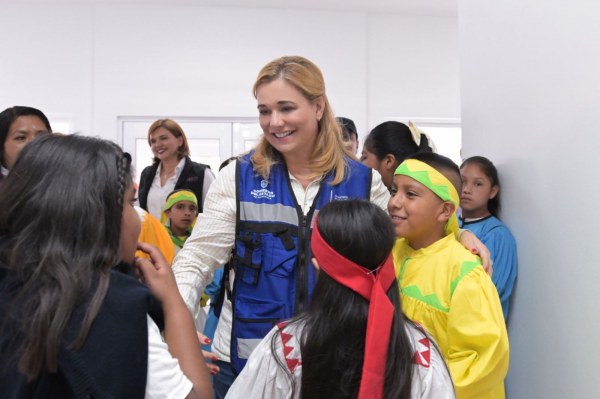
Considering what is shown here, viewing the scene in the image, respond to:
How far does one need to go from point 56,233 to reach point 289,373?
0.61 m

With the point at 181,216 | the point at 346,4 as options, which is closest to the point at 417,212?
the point at 181,216

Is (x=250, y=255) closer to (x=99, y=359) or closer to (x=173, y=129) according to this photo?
(x=99, y=359)

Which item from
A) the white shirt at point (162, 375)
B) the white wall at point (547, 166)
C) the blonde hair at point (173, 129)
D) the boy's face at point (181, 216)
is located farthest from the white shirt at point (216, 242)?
the blonde hair at point (173, 129)

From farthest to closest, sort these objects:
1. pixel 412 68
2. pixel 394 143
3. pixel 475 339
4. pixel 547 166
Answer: pixel 412 68, pixel 394 143, pixel 547 166, pixel 475 339

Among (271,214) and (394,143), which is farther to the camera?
(394,143)

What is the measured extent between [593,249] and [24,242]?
5.08 feet

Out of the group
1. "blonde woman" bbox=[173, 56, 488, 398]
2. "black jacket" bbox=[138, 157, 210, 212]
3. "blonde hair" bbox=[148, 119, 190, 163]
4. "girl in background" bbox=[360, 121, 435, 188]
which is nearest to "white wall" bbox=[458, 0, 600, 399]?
"girl in background" bbox=[360, 121, 435, 188]

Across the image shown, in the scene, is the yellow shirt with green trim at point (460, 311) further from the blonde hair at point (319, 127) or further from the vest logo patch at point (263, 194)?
the vest logo patch at point (263, 194)

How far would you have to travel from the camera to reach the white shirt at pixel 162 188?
4359mm

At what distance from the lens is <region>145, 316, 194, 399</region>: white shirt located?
0.96 meters

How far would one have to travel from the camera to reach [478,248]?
1681mm

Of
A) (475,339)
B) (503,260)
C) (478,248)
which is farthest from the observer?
(503,260)

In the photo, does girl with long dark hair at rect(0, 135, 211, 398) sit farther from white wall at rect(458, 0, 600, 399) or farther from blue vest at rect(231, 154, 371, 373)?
white wall at rect(458, 0, 600, 399)

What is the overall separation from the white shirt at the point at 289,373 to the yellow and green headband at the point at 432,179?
1.97ft
